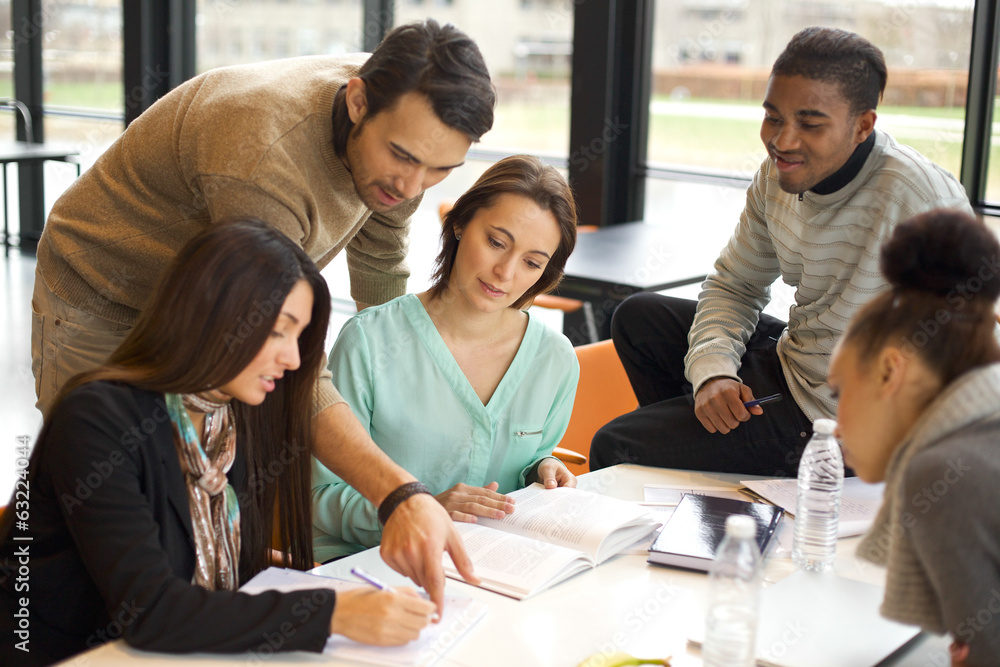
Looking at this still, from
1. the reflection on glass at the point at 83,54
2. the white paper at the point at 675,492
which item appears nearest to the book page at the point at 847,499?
the white paper at the point at 675,492

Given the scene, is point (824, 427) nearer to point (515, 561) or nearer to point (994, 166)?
point (515, 561)

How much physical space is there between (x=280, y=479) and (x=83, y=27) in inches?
266

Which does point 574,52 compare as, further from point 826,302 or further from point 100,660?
point 100,660

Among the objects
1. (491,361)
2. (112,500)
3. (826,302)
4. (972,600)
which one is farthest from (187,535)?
(826,302)

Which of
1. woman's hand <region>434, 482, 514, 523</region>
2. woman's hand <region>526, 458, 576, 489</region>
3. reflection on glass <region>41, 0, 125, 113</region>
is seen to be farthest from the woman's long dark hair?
reflection on glass <region>41, 0, 125, 113</region>

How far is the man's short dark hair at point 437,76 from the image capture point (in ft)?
5.10

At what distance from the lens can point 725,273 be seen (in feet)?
7.91

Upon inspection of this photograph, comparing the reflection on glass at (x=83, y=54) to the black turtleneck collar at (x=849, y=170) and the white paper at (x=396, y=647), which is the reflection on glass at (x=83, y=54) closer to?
the black turtleneck collar at (x=849, y=170)

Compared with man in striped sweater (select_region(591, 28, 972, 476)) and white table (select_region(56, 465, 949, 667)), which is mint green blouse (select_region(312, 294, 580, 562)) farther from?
white table (select_region(56, 465, 949, 667))

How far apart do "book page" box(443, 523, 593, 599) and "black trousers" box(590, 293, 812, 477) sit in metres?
0.65

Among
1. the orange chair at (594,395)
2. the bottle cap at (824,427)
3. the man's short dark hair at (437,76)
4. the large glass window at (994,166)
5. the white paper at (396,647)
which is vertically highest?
the man's short dark hair at (437,76)

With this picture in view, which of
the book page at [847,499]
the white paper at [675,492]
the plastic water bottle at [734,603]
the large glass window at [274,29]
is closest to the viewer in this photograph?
the plastic water bottle at [734,603]

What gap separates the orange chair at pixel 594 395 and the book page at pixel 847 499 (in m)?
0.59

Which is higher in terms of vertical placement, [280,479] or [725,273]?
[725,273]
